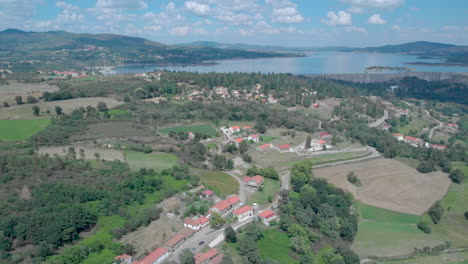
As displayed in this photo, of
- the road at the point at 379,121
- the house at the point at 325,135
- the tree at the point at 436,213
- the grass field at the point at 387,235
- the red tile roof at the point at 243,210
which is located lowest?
the grass field at the point at 387,235

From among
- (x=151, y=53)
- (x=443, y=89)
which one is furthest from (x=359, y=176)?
(x=151, y=53)

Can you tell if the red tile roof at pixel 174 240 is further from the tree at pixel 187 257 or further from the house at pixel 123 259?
the house at pixel 123 259

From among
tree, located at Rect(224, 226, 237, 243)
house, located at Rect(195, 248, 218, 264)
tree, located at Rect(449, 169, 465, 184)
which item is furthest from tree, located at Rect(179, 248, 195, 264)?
tree, located at Rect(449, 169, 465, 184)

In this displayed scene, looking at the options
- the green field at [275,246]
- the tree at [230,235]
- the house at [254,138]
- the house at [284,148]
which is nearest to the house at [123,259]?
the tree at [230,235]

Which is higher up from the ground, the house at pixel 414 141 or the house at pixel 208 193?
the house at pixel 208 193

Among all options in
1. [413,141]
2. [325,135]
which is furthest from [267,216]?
[413,141]

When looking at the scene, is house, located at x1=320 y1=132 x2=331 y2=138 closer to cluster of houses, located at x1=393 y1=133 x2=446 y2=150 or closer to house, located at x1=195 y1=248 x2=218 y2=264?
cluster of houses, located at x1=393 y1=133 x2=446 y2=150
